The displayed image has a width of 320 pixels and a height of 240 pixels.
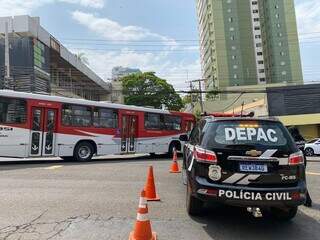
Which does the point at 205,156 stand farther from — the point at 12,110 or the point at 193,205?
the point at 12,110

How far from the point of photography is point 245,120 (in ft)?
23.1

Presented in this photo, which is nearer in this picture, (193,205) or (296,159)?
(296,159)

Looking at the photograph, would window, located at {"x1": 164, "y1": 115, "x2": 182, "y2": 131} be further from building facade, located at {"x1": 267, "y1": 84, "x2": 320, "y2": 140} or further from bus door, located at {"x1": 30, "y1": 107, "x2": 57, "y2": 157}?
building facade, located at {"x1": 267, "y1": 84, "x2": 320, "y2": 140}

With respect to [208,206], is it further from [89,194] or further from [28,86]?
[28,86]

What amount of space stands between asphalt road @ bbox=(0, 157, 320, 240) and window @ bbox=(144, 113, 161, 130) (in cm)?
1129

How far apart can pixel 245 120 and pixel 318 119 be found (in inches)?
1399

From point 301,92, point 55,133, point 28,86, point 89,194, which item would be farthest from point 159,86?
point 89,194

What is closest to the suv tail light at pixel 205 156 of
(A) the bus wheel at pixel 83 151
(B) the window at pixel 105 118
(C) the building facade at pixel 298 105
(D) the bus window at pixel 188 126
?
(A) the bus wheel at pixel 83 151

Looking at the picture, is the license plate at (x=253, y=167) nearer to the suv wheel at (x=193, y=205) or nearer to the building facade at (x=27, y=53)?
the suv wheel at (x=193, y=205)

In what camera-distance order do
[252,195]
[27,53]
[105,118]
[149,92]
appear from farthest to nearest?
[149,92]
[27,53]
[105,118]
[252,195]

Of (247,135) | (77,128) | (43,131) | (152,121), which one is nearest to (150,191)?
(247,135)

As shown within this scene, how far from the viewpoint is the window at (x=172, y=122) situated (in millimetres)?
23702

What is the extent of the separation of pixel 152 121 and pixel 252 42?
96.5 metres

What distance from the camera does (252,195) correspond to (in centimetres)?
632
